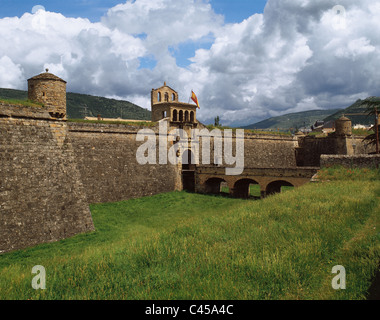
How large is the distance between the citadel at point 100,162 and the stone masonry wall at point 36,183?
0.04 meters

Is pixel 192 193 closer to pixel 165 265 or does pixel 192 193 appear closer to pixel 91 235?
pixel 91 235

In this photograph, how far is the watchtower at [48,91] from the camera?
14930 mm

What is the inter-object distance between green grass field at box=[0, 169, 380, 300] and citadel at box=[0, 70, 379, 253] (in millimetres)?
3214

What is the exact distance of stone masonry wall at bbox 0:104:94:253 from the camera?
12.1 meters

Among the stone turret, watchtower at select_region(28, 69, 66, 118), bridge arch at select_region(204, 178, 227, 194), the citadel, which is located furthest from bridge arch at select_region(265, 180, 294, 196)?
watchtower at select_region(28, 69, 66, 118)

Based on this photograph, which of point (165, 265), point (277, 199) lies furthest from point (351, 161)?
point (165, 265)

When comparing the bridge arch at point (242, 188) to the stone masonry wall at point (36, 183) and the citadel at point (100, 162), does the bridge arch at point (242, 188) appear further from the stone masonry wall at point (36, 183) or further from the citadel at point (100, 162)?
the stone masonry wall at point (36, 183)

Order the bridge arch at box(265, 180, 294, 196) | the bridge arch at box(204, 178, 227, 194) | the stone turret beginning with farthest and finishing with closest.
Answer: the stone turret, the bridge arch at box(204, 178, 227, 194), the bridge arch at box(265, 180, 294, 196)

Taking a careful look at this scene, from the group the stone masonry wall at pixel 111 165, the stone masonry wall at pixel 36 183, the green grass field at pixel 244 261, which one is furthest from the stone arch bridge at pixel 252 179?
the stone masonry wall at pixel 36 183

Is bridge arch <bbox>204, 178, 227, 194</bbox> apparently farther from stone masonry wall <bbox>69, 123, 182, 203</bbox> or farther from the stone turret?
the stone turret

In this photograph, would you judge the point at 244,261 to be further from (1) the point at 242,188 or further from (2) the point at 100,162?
(1) the point at 242,188

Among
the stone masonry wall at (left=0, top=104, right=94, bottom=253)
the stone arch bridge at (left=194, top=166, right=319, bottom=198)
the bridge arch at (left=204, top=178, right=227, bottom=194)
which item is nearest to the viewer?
the stone masonry wall at (left=0, top=104, right=94, bottom=253)

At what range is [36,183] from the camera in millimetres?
13234

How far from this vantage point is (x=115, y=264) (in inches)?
242
